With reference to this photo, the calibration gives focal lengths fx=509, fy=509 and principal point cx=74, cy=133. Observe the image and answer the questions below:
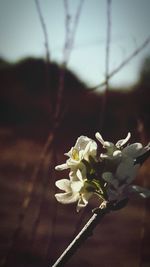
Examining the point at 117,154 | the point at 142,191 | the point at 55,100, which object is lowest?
the point at 142,191

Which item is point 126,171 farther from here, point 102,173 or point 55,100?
point 55,100

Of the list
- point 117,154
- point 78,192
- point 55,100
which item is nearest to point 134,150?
point 117,154

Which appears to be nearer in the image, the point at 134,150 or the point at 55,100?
the point at 134,150

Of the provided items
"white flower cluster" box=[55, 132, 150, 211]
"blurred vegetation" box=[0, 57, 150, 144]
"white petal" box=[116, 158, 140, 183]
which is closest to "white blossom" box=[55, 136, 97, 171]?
"white flower cluster" box=[55, 132, 150, 211]

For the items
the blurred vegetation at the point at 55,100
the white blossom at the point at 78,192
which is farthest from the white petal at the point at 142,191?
the blurred vegetation at the point at 55,100

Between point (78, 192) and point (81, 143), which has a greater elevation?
point (81, 143)

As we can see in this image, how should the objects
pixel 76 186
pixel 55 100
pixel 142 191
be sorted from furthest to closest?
pixel 55 100 → pixel 76 186 → pixel 142 191

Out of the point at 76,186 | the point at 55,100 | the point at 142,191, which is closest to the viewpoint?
the point at 142,191

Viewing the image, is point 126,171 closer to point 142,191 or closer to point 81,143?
point 142,191

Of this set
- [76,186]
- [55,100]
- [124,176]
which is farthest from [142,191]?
[55,100]

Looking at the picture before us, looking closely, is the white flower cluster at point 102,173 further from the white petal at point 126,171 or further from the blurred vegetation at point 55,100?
the blurred vegetation at point 55,100
